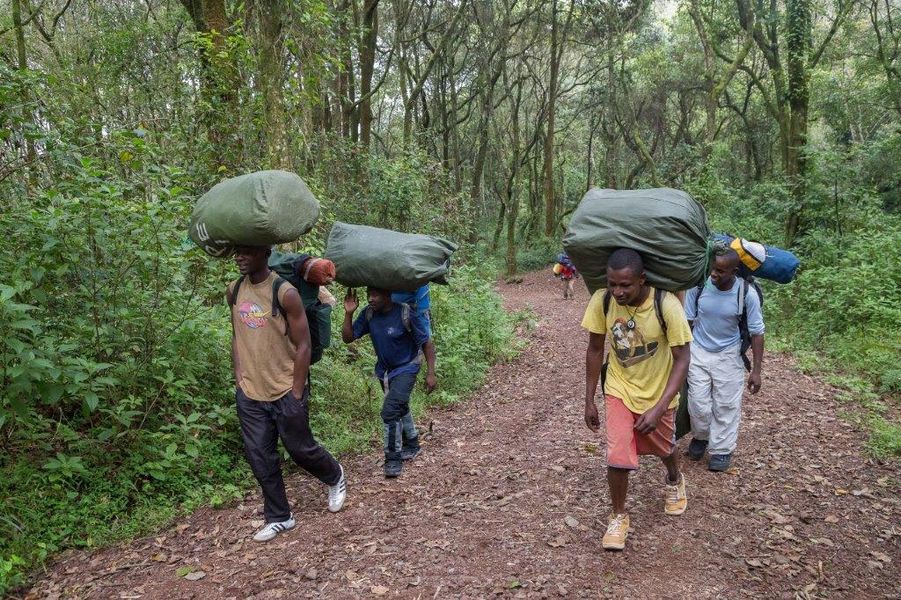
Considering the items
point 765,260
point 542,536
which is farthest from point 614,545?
point 765,260

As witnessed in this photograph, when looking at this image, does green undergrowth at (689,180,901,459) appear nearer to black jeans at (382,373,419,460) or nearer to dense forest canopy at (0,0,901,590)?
dense forest canopy at (0,0,901,590)

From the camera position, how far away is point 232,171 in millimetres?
6910

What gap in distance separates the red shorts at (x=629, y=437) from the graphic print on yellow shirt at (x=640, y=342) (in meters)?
0.06

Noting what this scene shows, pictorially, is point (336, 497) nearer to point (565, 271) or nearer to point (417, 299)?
point (417, 299)

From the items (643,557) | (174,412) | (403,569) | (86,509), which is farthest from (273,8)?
(643,557)

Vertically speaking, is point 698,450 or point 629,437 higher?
point 629,437

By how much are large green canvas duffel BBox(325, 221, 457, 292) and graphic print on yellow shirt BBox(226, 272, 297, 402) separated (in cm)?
84

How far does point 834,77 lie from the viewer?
748 inches

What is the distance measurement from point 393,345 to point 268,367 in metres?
1.26

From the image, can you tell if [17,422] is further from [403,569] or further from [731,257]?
[731,257]

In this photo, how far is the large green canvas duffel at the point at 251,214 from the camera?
346 centimetres

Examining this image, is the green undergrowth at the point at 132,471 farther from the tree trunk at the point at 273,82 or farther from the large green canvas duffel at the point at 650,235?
the large green canvas duffel at the point at 650,235

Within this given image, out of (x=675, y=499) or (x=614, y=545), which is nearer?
(x=614, y=545)

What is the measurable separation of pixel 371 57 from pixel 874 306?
13.3 m
